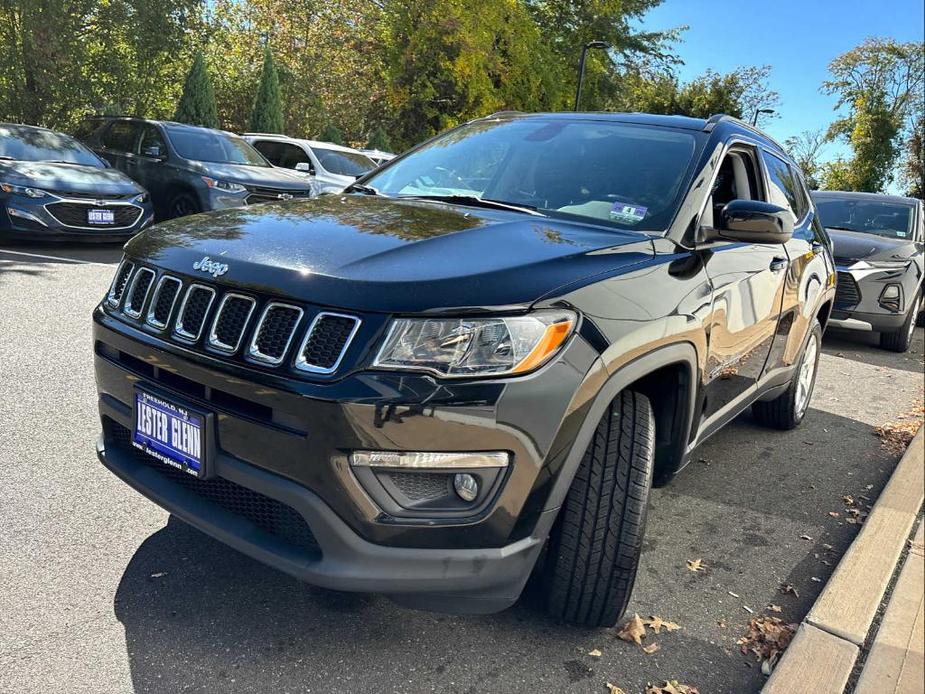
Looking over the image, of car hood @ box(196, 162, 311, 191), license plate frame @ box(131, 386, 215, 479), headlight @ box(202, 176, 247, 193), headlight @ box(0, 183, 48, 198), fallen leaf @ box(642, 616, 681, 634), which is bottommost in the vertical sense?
fallen leaf @ box(642, 616, 681, 634)

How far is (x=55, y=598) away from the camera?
2.50 metres

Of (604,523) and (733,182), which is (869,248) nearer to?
(733,182)

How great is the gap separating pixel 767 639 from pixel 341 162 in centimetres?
1138

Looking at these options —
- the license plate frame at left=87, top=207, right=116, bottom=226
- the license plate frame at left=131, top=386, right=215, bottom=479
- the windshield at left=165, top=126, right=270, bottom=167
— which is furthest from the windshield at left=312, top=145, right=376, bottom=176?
the license plate frame at left=131, top=386, right=215, bottom=479

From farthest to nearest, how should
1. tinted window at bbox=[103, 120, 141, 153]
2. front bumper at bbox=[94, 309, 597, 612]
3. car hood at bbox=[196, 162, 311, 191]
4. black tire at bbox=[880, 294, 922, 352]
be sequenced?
tinted window at bbox=[103, 120, 141, 153] < car hood at bbox=[196, 162, 311, 191] < black tire at bbox=[880, 294, 922, 352] < front bumper at bbox=[94, 309, 597, 612]

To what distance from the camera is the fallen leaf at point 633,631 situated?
2594mm

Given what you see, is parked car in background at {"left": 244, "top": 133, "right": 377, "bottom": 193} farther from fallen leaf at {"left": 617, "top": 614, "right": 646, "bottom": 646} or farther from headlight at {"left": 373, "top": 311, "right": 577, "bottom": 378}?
headlight at {"left": 373, "top": 311, "right": 577, "bottom": 378}

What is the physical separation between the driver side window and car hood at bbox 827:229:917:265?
4967 mm

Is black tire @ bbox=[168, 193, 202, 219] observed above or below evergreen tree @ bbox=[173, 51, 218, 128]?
below

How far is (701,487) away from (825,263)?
5.72 ft

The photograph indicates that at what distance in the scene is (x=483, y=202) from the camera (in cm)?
313

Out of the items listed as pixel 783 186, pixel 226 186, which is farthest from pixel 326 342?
pixel 226 186

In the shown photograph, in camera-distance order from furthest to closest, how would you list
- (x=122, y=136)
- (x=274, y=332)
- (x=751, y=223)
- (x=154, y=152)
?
(x=122, y=136) → (x=154, y=152) → (x=751, y=223) → (x=274, y=332)

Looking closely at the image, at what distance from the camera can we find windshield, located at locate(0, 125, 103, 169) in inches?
360
